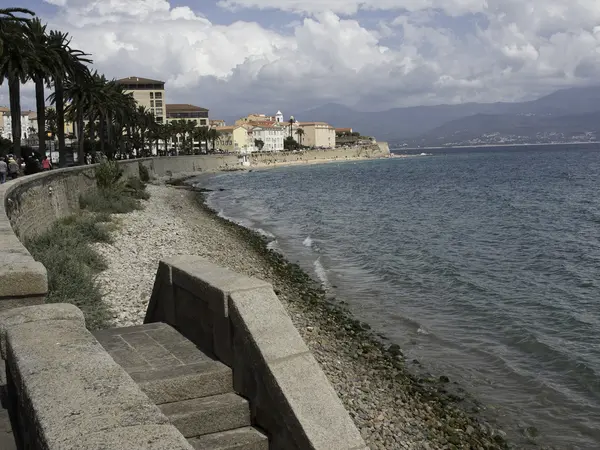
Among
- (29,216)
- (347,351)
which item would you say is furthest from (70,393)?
(29,216)

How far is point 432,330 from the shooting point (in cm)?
1442

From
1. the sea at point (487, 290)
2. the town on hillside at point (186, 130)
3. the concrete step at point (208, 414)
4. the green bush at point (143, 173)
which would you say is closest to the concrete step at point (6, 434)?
the concrete step at point (208, 414)

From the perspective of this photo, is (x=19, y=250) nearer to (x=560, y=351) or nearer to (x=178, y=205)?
(x=560, y=351)

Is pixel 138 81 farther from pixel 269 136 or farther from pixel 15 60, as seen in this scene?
pixel 15 60

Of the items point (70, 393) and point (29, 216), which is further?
point (29, 216)

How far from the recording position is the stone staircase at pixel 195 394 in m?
4.88

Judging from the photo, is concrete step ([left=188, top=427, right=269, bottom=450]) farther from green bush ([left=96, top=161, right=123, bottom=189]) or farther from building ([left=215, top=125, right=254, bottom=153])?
building ([left=215, top=125, right=254, bottom=153])

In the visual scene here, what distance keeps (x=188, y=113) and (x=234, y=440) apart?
563 feet

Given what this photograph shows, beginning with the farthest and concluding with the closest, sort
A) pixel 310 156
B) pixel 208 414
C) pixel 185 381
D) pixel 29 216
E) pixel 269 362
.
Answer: pixel 310 156
pixel 29 216
pixel 185 381
pixel 208 414
pixel 269 362

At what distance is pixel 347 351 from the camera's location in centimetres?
1235

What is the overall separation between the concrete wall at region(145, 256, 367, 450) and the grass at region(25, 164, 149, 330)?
188 inches

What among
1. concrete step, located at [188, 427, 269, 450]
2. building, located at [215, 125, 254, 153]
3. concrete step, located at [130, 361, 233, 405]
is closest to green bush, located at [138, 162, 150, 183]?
concrete step, located at [130, 361, 233, 405]

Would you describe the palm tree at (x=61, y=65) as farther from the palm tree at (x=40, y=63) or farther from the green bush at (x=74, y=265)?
the green bush at (x=74, y=265)

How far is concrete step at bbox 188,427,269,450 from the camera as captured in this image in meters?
4.80
